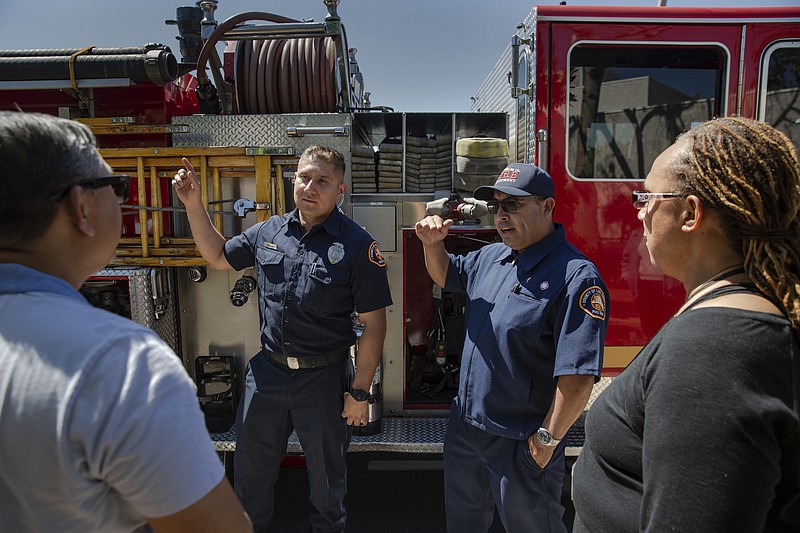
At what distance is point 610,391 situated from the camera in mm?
1299

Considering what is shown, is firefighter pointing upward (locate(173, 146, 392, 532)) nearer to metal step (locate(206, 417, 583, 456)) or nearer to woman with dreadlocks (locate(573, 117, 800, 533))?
metal step (locate(206, 417, 583, 456))

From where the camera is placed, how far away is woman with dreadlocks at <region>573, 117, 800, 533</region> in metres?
0.94

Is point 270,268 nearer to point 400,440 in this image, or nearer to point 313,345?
point 313,345

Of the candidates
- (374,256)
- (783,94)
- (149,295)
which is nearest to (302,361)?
(374,256)

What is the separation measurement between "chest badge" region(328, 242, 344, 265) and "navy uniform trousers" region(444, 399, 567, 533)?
880 mm

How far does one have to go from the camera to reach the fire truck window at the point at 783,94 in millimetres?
3221

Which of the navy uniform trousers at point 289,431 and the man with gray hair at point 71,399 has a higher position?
the man with gray hair at point 71,399

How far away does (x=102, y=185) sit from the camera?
1.02m

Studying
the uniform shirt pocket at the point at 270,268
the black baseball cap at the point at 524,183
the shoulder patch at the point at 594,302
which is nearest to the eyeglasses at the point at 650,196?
the shoulder patch at the point at 594,302

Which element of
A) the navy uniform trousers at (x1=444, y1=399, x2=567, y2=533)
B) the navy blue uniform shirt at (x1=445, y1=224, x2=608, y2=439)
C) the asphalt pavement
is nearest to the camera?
the navy blue uniform shirt at (x1=445, y1=224, x2=608, y2=439)

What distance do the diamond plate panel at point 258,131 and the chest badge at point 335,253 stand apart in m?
0.82

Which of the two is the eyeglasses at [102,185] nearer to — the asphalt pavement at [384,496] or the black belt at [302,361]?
the black belt at [302,361]

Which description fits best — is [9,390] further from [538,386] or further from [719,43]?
[719,43]

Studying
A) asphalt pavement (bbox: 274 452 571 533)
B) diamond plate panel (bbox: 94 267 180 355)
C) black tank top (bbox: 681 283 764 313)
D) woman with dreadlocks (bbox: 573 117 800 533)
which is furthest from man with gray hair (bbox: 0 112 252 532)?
asphalt pavement (bbox: 274 452 571 533)
